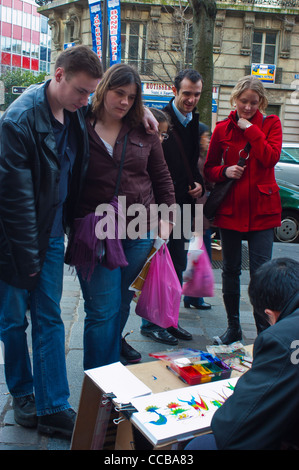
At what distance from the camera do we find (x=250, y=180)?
3533 millimetres

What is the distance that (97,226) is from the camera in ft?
8.78

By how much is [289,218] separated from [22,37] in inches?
2291

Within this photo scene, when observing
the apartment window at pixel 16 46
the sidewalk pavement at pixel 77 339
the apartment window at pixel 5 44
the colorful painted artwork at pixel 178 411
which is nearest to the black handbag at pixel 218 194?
the sidewalk pavement at pixel 77 339

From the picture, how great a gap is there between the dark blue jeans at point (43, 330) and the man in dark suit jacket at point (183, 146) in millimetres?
1418

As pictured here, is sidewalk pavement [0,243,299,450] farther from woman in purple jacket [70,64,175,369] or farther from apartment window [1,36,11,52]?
apartment window [1,36,11,52]

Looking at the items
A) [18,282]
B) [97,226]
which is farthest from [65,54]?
[18,282]

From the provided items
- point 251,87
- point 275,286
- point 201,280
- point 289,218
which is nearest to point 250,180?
point 251,87

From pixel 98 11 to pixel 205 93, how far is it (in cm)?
719

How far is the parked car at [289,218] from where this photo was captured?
9.02 metres

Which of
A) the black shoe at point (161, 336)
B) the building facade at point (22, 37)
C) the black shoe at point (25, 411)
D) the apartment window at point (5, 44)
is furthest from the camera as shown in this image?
the building facade at point (22, 37)

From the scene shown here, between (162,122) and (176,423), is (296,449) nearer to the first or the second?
(176,423)

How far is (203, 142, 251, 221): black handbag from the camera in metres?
3.52

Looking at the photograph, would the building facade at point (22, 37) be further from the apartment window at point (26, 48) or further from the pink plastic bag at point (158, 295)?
the pink plastic bag at point (158, 295)

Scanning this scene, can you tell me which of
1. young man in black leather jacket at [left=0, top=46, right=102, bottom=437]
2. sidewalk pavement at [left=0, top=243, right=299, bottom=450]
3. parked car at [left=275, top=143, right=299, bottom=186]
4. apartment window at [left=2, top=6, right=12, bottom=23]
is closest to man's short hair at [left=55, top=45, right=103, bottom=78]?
young man in black leather jacket at [left=0, top=46, right=102, bottom=437]
